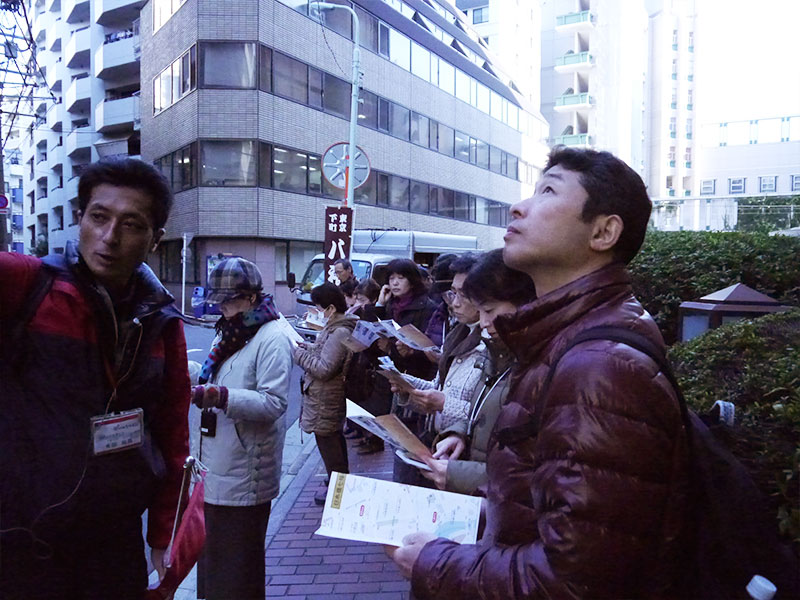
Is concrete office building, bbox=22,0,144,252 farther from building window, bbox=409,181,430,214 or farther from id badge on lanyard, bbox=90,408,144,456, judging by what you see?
id badge on lanyard, bbox=90,408,144,456

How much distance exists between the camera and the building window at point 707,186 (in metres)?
60.6

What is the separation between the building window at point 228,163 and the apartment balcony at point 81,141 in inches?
662

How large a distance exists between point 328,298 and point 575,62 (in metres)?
52.9

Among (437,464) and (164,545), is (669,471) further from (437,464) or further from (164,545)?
(164,545)

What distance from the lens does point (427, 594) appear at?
56.1 inches

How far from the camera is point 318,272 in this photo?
53.7 ft

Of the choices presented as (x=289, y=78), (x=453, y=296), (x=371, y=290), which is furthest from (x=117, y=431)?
(x=289, y=78)

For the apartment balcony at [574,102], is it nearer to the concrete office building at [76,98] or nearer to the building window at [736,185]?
the building window at [736,185]

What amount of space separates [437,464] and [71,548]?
3.99ft

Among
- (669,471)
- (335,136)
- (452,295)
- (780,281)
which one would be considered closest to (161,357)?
(669,471)

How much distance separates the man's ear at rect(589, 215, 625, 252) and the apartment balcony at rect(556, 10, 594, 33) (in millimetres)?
56075

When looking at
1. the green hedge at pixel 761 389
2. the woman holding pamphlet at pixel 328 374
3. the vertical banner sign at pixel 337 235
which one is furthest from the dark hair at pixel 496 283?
the vertical banner sign at pixel 337 235

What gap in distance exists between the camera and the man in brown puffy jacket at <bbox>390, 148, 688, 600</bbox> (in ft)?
3.96

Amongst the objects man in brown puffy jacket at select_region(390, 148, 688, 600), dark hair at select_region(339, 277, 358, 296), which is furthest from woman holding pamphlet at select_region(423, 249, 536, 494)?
dark hair at select_region(339, 277, 358, 296)
